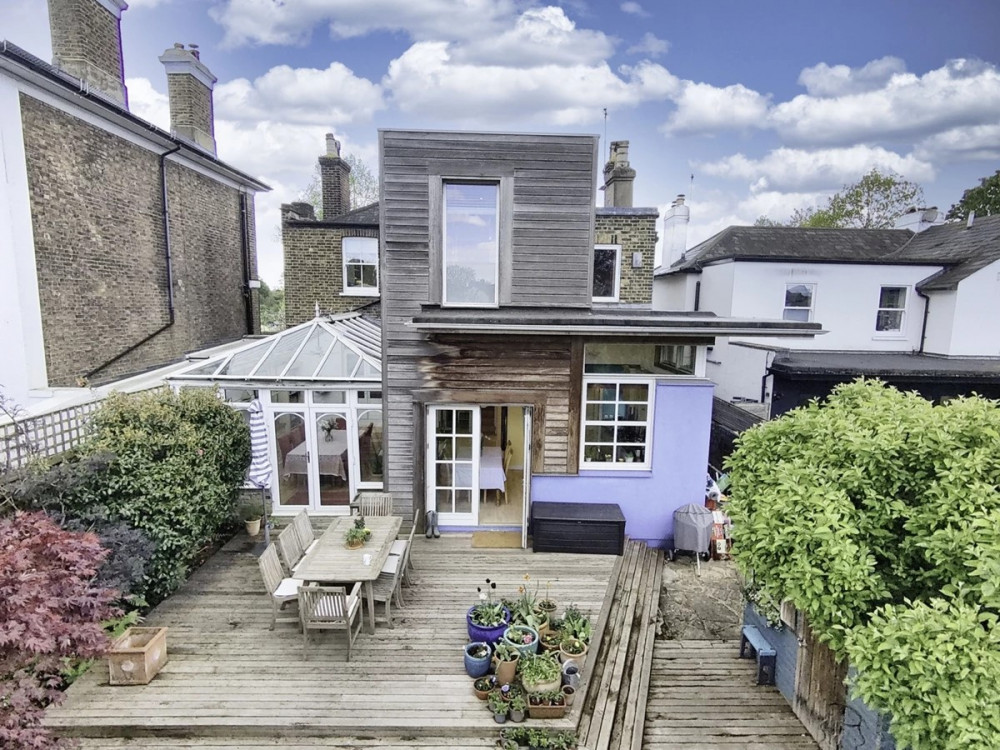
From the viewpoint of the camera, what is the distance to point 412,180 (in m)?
8.07

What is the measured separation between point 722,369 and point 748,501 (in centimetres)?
1237

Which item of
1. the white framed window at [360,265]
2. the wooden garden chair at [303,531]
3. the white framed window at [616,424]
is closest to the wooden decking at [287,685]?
the wooden garden chair at [303,531]

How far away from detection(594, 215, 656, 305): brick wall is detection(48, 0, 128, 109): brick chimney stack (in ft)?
→ 39.2

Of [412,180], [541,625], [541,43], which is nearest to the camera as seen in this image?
[541,625]

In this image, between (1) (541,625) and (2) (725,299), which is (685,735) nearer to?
(1) (541,625)

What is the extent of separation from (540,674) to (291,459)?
6.21 meters

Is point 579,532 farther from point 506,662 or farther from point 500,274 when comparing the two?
point 500,274

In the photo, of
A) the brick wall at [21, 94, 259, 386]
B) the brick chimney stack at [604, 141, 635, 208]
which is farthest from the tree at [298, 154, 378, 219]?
the brick chimney stack at [604, 141, 635, 208]

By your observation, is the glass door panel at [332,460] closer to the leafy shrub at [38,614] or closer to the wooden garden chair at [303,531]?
the wooden garden chair at [303,531]

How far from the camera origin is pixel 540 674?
15.9ft

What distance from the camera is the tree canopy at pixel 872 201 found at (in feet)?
84.5

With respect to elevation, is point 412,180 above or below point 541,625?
above

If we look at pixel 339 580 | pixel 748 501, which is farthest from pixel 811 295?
pixel 339 580

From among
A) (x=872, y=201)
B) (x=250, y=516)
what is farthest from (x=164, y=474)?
(x=872, y=201)
